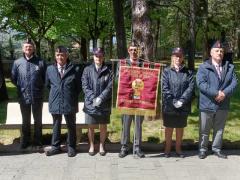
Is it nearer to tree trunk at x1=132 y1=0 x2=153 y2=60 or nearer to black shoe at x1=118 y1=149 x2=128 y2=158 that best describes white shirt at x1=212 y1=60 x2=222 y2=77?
black shoe at x1=118 y1=149 x2=128 y2=158

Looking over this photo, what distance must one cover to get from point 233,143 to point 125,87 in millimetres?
2430

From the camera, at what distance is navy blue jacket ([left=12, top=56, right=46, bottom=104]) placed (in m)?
7.92

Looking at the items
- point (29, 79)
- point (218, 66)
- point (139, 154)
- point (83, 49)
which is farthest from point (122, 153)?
point (83, 49)

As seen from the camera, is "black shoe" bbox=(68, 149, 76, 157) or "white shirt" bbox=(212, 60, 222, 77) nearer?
"white shirt" bbox=(212, 60, 222, 77)

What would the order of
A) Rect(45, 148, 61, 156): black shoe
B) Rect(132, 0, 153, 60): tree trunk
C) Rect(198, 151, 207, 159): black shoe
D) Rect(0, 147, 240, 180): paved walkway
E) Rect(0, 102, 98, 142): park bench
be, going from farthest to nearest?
Rect(132, 0, 153, 60): tree trunk → Rect(0, 102, 98, 142): park bench → Rect(45, 148, 61, 156): black shoe → Rect(198, 151, 207, 159): black shoe → Rect(0, 147, 240, 180): paved walkway

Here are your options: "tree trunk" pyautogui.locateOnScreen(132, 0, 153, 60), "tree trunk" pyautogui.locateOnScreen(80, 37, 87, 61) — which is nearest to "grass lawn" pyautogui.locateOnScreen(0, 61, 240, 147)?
"tree trunk" pyautogui.locateOnScreen(132, 0, 153, 60)

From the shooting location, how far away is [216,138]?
7.98 metres

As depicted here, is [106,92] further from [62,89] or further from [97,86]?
[62,89]

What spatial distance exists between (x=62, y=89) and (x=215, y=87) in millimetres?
2473

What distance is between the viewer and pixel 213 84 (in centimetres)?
770

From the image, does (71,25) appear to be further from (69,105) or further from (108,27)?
(69,105)

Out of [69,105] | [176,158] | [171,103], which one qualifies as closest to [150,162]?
[176,158]

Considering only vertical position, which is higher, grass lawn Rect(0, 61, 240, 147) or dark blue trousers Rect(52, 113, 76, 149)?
dark blue trousers Rect(52, 113, 76, 149)

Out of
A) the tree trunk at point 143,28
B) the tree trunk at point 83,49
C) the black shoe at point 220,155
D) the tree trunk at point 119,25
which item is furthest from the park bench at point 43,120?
the tree trunk at point 83,49
